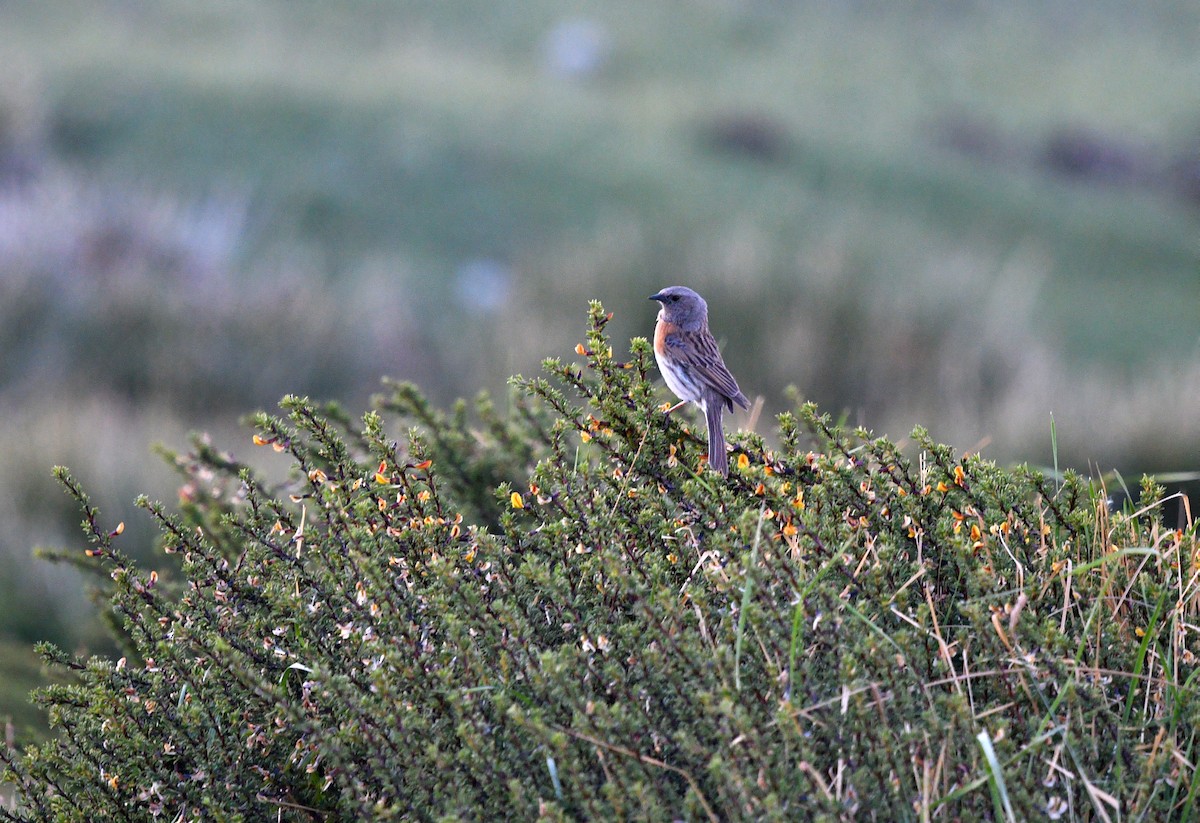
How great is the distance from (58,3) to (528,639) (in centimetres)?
3571

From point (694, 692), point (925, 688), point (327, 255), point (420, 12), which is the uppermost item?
point (420, 12)

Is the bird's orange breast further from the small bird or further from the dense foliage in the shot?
the dense foliage

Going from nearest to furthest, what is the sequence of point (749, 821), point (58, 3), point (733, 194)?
point (749, 821) < point (733, 194) < point (58, 3)

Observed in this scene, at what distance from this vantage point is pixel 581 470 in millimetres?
3416

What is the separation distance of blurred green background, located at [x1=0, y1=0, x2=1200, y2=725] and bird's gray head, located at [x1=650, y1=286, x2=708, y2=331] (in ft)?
1.99

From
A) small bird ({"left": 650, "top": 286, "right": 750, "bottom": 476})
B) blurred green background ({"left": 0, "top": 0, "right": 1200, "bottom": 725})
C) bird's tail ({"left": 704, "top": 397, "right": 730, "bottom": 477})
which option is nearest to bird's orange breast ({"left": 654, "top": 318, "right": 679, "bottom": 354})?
small bird ({"left": 650, "top": 286, "right": 750, "bottom": 476})

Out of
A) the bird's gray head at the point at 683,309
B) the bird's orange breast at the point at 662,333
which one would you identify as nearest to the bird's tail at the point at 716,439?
the bird's orange breast at the point at 662,333

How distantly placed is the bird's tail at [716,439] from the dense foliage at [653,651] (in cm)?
4

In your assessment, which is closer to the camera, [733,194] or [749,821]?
[749,821]

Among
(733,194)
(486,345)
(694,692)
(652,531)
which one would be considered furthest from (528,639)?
(733,194)

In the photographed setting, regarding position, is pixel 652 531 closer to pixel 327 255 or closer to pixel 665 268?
pixel 665 268

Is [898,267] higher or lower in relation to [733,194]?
lower

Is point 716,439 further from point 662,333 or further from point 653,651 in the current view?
point 653,651

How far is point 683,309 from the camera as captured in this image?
14.9ft
